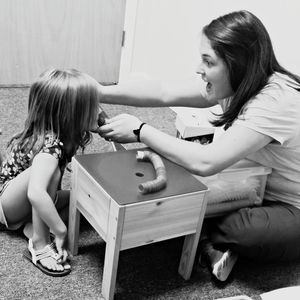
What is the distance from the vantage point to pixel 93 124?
1.21 m

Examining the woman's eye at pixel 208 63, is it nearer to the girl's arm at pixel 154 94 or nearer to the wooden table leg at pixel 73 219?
the girl's arm at pixel 154 94

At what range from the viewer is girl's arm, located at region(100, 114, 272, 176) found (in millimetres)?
1062

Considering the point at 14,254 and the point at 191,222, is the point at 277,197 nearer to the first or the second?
the point at 191,222

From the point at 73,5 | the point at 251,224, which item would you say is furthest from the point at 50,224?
the point at 73,5

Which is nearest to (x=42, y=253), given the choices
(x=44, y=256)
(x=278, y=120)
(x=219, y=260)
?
(x=44, y=256)

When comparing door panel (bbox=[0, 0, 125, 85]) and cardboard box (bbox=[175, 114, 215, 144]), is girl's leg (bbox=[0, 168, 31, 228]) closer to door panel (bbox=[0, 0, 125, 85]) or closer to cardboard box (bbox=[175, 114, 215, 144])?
cardboard box (bbox=[175, 114, 215, 144])

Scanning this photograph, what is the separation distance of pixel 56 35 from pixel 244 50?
1.50m

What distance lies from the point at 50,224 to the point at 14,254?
0.16 metres

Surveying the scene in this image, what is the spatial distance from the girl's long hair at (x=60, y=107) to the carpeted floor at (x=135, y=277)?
0.29m

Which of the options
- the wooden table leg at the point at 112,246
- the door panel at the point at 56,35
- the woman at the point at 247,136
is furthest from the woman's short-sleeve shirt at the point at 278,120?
the door panel at the point at 56,35

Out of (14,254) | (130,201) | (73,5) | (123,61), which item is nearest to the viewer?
(130,201)

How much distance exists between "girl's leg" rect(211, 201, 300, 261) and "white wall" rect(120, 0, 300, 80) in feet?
2.28

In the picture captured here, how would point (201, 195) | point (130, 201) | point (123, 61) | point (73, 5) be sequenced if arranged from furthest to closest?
point (123, 61) → point (73, 5) → point (201, 195) → point (130, 201)

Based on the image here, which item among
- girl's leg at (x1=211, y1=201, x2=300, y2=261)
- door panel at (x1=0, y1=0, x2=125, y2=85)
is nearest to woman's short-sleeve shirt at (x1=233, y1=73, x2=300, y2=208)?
girl's leg at (x1=211, y1=201, x2=300, y2=261)
